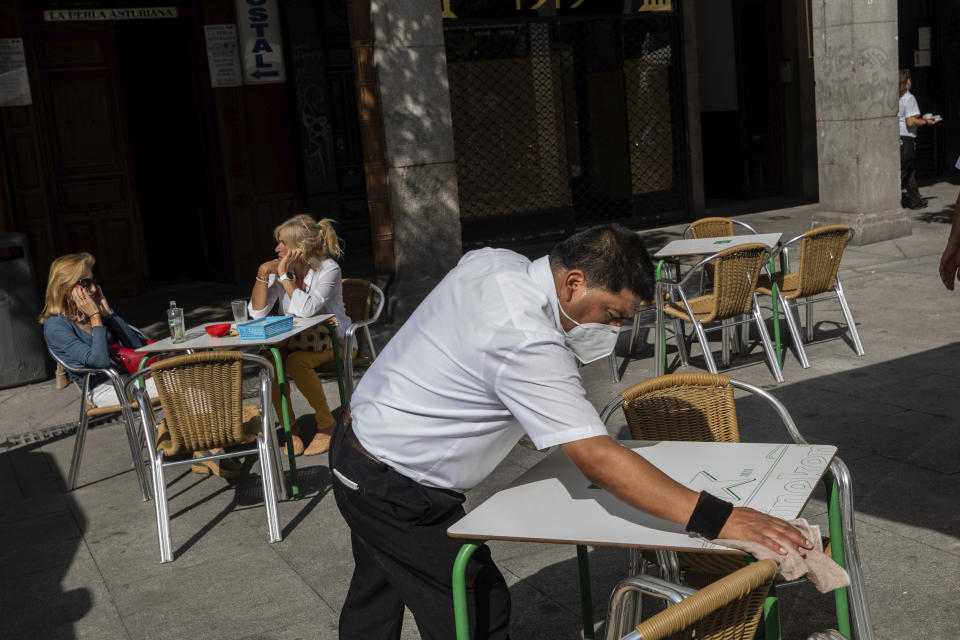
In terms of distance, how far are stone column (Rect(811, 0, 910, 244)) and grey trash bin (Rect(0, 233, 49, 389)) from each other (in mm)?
7812

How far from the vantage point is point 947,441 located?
5.39m

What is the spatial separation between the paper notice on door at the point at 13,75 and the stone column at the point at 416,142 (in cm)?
367

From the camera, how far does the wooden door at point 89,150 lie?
1068 cm

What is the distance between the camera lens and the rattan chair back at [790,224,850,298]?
6.93 m

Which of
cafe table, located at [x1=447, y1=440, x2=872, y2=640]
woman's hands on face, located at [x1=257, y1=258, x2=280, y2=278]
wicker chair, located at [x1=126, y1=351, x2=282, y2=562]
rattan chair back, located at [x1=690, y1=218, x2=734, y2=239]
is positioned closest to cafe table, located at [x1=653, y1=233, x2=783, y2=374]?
rattan chair back, located at [x1=690, y1=218, x2=734, y2=239]

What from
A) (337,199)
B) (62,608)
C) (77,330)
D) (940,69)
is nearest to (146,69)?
(337,199)

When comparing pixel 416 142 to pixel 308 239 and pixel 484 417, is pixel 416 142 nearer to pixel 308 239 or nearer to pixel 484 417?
pixel 308 239

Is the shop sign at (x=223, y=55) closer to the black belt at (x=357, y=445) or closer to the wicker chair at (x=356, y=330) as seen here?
the wicker chair at (x=356, y=330)

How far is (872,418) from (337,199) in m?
7.58

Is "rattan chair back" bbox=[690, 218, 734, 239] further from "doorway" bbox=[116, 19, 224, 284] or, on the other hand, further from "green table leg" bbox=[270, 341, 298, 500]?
"doorway" bbox=[116, 19, 224, 284]

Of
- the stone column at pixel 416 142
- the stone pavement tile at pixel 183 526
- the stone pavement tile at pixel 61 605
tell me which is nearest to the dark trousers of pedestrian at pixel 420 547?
the stone pavement tile at pixel 61 605

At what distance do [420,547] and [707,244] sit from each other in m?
5.35

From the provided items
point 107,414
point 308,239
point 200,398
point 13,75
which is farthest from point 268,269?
point 13,75

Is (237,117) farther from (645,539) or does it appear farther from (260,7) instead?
(645,539)
